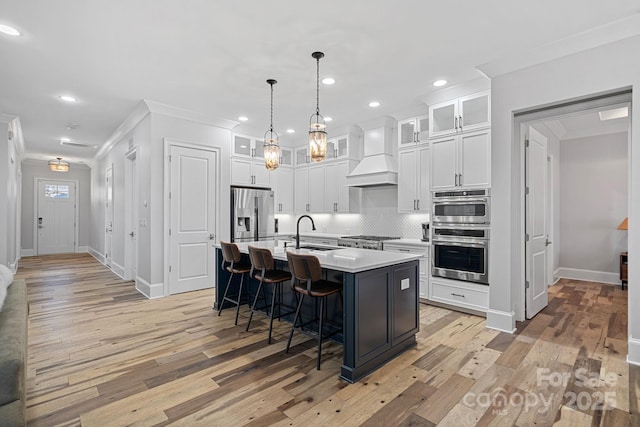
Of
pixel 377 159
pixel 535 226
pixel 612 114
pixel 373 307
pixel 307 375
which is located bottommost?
pixel 307 375

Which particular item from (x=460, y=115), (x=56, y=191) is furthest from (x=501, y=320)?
(x=56, y=191)

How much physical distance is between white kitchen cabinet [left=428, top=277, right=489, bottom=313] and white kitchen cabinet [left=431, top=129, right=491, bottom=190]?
49.4 inches

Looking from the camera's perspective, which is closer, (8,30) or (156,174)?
(8,30)

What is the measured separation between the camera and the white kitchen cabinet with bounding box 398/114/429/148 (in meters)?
4.77

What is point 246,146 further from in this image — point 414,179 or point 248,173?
point 414,179

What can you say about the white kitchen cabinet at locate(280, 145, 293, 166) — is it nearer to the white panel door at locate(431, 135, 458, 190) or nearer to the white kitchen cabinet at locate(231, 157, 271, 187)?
the white kitchen cabinet at locate(231, 157, 271, 187)

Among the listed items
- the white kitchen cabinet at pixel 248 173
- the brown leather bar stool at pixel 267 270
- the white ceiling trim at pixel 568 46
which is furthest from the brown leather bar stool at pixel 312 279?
the white kitchen cabinet at pixel 248 173

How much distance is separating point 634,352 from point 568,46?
110 inches

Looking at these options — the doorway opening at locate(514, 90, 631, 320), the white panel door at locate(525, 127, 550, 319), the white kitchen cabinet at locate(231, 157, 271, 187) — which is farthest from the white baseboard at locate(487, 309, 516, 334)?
the white kitchen cabinet at locate(231, 157, 271, 187)

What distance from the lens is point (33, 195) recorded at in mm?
9508

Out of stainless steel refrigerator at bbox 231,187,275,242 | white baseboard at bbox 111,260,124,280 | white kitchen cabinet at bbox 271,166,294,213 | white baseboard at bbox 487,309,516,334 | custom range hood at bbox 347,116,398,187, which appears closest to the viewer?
white baseboard at bbox 487,309,516,334

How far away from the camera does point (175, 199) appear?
5.04 metres

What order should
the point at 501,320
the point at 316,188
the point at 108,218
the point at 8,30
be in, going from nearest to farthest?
1. the point at 8,30
2. the point at 501,320
3. the point at 316,188
4. the point at 108,218

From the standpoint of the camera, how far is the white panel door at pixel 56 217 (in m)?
9.67
